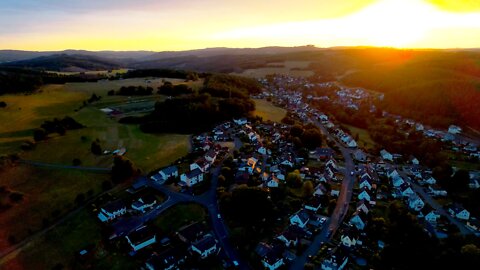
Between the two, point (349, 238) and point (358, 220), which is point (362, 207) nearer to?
point (358, 220)

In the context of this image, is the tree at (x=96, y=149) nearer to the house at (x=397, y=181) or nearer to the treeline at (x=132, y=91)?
the treeline at (x=132, y=91)

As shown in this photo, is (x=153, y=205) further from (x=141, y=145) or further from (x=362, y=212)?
(x=362, y=212)

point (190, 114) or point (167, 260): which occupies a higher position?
point (190, 114)

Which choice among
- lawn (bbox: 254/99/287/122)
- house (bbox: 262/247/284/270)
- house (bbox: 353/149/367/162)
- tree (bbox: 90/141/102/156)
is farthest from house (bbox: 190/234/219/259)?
lawn (bbox: 254/99/287/122)

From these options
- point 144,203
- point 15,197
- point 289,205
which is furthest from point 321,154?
point 15,197

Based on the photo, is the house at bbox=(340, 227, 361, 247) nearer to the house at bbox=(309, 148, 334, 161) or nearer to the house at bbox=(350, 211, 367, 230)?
the house at bbox=(350, 211, 367, 230)

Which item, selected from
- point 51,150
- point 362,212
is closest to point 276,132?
point 362,212
